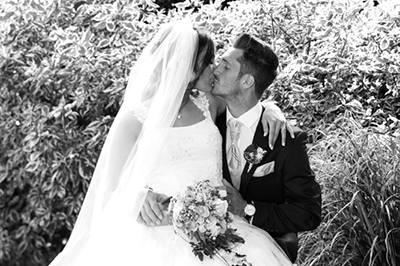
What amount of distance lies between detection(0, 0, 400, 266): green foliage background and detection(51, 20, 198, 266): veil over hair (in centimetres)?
121

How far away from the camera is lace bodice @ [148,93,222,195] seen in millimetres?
3375

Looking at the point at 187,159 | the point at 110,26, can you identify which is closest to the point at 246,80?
the point at 187,159

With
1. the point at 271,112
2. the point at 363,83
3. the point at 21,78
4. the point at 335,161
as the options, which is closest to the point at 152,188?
the point at 271,112

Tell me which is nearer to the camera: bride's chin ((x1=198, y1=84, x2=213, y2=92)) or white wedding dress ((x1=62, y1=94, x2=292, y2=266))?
white wedding dress ((x1=62, y1=94, x2=292, y2=266))

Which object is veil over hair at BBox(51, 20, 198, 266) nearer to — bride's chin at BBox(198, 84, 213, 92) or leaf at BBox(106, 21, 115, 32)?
bride's chin at BBox(198, 84, 213, 92)

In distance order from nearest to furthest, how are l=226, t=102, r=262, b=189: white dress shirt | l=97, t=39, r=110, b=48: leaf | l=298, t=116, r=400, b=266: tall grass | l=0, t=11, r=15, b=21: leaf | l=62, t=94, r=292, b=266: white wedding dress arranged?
l=62, t=94, r=292, b=266: white wedding dress
l=226, t=102, r=262, b=189: white dress shirt
l=298, t=116, r=400, b=266: tall grass
l=97, t=39, r=110, b=48: leaf
l=0, t=11, r=15, b=21: leaf

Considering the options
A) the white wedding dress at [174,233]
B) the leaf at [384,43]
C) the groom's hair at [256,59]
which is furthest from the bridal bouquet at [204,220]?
the leaf at [384,43]

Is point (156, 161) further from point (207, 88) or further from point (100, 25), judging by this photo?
point (100, 25)

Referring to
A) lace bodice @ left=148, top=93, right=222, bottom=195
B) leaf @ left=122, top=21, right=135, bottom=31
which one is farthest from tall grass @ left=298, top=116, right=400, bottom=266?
leaf @ left=122, top=21, right=135, bottom=31

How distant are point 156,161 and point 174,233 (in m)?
0.35

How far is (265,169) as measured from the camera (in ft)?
11.4

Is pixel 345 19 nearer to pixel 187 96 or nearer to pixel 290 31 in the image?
pixel 290 31

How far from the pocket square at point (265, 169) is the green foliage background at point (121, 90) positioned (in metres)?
Result: 0.71

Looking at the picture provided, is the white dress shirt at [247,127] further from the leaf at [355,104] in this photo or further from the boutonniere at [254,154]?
the leaf at [355,104]
